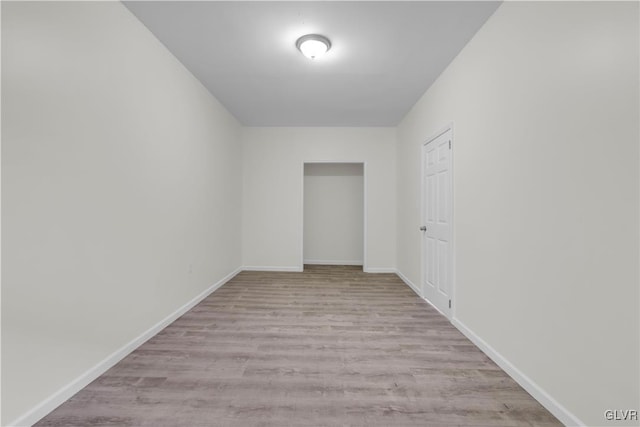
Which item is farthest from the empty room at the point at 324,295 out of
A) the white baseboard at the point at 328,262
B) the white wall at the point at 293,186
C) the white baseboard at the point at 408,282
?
the white baseboard at the point at 328,262

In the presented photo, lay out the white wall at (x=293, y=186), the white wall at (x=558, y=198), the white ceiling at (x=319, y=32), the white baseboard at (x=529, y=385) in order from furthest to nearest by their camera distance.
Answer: the white wall at (x=293, y=186) < the white ceiling at (x=319, y=32) < the white baseboard at (x=529, y=385) < the white wall at (x=558, y=198)

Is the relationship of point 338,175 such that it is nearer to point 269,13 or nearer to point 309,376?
point 269,13

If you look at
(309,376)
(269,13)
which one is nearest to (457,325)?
(309,376)

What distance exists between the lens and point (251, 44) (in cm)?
278

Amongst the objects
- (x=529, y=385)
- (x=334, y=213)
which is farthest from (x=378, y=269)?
(x=529, y=385)

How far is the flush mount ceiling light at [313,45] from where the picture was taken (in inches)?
104

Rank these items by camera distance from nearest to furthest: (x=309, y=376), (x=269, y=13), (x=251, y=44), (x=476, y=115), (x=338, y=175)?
(x=309, y=376) → (x=269, y=13) → (x=476, y=115) → (x=251, y=44) → (x=338, y=175)

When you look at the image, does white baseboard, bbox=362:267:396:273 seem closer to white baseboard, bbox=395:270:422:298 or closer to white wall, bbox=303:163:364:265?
white baseboard, bbox=395:270:422:298

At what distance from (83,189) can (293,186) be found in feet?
12.6

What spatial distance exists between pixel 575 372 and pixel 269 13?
3110 millimetres

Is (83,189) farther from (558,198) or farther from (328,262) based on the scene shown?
(328,262)

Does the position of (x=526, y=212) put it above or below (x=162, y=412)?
above

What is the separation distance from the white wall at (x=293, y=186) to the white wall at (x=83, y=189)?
7.66 ft

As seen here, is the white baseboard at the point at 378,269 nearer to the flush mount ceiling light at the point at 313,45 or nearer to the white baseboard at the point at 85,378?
the white baseboard at the point at 85,378
